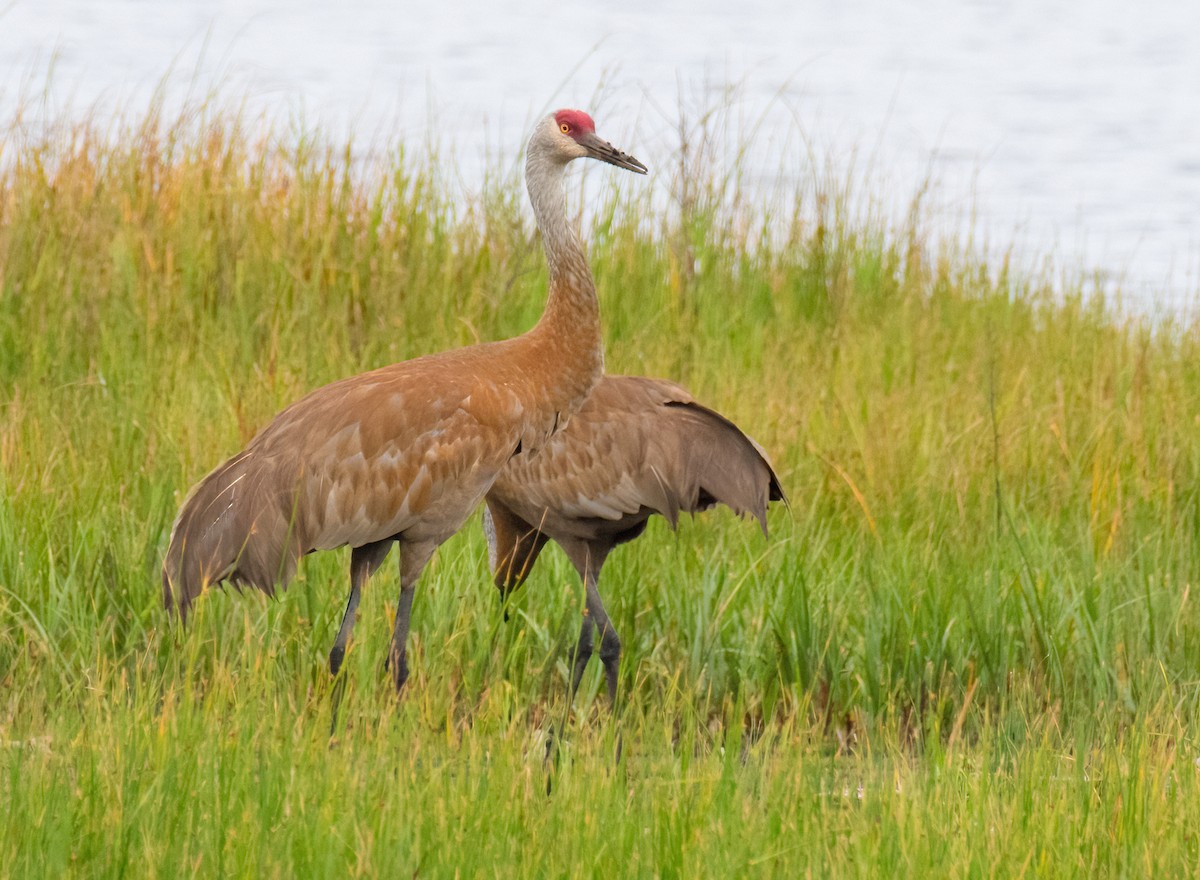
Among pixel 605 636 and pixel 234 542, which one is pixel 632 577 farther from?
pixel 234 542

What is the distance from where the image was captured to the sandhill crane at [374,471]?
434 cm

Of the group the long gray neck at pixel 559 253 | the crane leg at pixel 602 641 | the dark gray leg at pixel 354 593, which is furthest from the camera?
the crane leg at pixel 602 641

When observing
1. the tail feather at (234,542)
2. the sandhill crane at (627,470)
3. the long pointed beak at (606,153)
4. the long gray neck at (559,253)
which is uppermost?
the long pointed beak at (606,153)

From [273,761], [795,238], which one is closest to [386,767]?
[273,761]

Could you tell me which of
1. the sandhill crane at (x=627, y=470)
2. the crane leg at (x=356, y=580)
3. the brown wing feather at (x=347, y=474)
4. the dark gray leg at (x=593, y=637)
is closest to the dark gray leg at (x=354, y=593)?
the crane leg at (x=356, y=580)

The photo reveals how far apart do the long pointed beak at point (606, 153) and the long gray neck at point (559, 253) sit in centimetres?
11

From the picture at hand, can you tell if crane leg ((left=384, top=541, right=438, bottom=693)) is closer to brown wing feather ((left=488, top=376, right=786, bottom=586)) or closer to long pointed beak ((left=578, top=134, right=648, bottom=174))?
brown wing feather ((left=488, top=376, right=786, bottom=586))

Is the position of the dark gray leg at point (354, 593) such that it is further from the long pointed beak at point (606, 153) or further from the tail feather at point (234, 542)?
the long pointed beak at point (606, 153)

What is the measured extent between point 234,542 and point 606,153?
5.22 feet

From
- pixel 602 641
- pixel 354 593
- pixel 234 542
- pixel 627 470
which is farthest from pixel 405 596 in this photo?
pixel 627 470

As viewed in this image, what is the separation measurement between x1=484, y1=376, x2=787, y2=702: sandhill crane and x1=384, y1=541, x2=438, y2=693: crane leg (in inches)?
18.7

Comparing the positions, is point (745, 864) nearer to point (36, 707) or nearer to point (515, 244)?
point (36, 707)

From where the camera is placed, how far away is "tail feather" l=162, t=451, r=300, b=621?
170 inches

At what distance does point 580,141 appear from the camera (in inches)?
194
